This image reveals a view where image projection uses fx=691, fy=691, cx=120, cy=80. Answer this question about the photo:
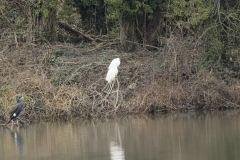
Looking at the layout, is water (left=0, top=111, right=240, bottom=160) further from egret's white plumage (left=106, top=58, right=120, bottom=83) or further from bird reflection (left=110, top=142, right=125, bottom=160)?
egret's white plumage (left=106, top=58, right=120, bottom=83)

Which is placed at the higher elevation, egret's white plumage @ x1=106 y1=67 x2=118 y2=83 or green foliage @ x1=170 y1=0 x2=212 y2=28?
green foliage @ x1=170 y1=0 x2=212 y2=28

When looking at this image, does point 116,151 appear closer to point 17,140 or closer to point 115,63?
point 17,140

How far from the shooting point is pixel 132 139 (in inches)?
714

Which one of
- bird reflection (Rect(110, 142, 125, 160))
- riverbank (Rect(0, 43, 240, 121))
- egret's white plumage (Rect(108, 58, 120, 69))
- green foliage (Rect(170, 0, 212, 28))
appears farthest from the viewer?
green foliage (Rect(170, 0, 212, 28))

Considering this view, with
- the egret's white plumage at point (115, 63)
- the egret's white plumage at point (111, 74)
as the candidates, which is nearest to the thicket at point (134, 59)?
the egret's white plumage at point (111, 74)

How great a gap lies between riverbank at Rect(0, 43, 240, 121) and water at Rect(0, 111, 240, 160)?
90 centimetres

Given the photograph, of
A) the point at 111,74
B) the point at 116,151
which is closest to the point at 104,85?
the point at 111,74

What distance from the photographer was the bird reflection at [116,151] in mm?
15289

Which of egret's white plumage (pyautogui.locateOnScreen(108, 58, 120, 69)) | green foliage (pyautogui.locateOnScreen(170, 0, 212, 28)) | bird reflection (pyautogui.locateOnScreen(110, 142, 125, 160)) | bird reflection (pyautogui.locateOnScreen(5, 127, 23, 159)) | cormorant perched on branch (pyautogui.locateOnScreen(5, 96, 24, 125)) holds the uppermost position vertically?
green foliage (pyautogui.locateOnScreen(170, 0, 212, 28))

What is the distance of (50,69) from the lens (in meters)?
26.3

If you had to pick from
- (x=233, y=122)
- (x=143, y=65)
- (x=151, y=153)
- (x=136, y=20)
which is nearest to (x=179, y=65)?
(x=143, y=65)

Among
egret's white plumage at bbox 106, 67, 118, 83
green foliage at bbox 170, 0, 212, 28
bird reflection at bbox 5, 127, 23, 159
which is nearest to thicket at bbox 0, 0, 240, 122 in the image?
green foliage at bbox 170, 0, 212, 28

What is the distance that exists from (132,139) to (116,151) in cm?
200

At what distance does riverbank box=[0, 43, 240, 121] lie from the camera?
79.0 feet
